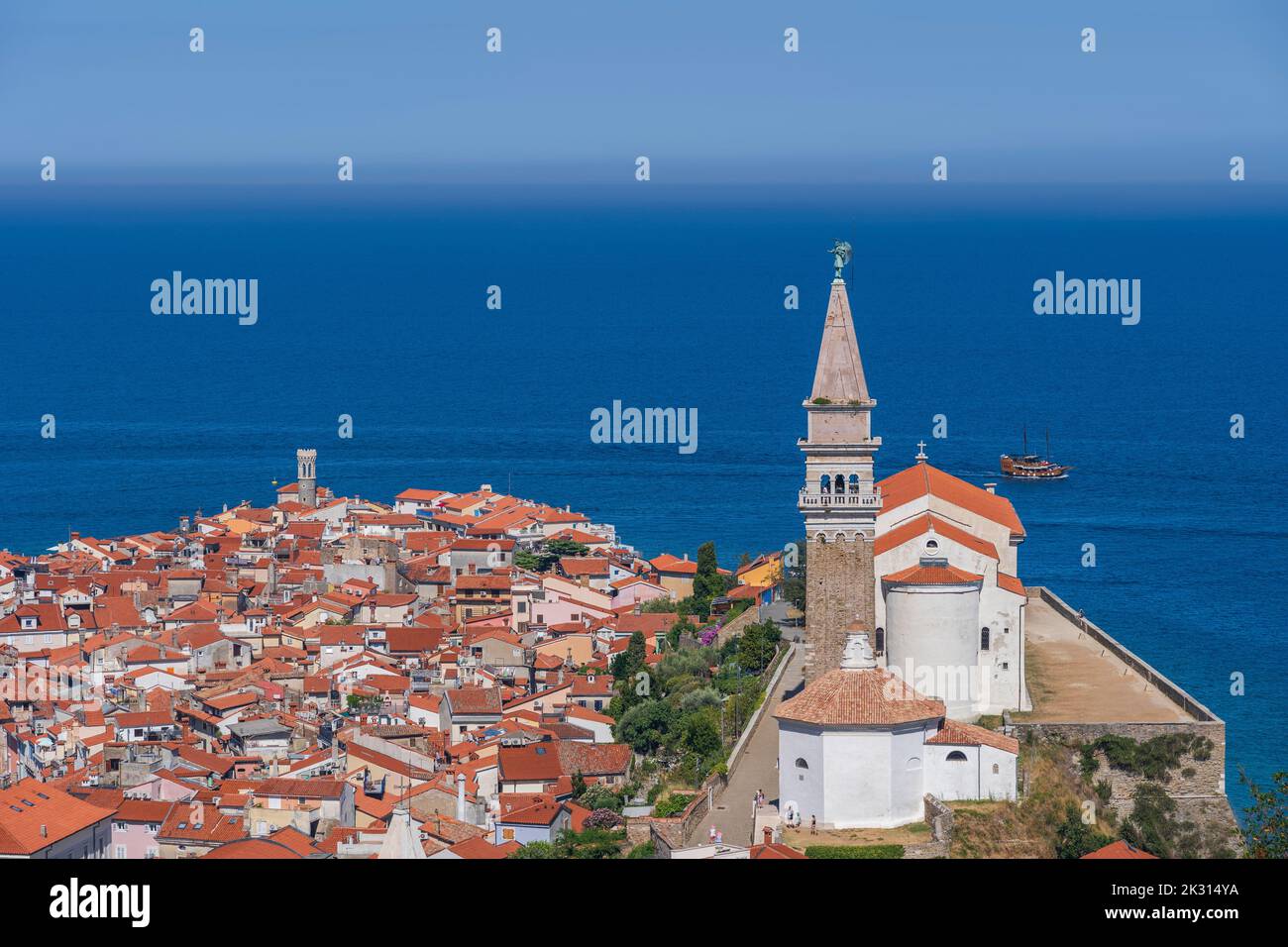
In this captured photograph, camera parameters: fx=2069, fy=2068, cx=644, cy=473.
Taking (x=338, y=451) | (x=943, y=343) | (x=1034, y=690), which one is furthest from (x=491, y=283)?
(x=1034, y=690)

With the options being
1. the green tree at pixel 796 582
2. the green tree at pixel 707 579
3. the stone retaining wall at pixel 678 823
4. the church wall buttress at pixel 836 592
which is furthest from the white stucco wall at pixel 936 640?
the green tree at pixel 707 579

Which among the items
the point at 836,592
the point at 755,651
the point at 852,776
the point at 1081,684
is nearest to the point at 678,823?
the point at 852,776

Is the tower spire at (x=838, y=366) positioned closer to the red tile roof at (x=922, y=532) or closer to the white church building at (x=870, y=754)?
the red tile roof at (x=922, y=532)

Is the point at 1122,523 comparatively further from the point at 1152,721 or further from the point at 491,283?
the point at 491,283

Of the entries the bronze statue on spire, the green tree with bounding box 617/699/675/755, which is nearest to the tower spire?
the bronze statue on spire

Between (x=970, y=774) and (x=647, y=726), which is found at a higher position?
(x=970, y=774)

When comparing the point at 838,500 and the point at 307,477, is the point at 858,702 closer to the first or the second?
the point at 838,500
